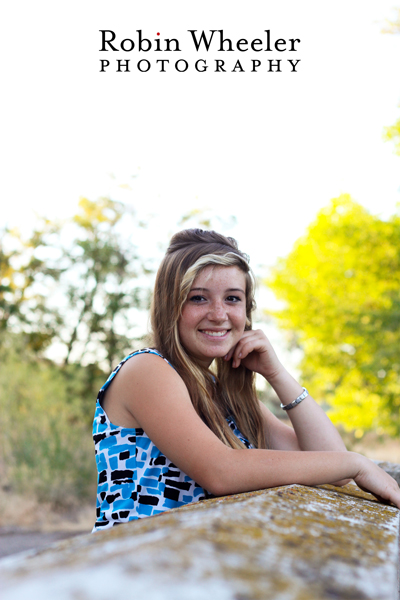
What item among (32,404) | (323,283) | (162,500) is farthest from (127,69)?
(323,283)

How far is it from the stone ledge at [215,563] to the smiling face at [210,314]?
5.09 feet

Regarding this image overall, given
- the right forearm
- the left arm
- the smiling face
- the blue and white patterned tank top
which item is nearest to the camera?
the right forearm

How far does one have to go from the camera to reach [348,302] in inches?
451

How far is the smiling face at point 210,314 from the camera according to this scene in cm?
231

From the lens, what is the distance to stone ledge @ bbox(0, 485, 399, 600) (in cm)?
46

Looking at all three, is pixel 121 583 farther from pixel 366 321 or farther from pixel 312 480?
pixel 366 321

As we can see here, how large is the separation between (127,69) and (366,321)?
6732 mm

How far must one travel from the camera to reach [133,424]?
2.03m

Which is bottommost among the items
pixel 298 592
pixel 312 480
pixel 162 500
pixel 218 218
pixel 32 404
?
pixel 32 404

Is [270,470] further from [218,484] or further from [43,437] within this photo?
[43,437]

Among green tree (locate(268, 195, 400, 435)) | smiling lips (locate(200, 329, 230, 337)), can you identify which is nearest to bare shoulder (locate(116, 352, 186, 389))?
smiling lips (locate(200, 329, 230, 337))

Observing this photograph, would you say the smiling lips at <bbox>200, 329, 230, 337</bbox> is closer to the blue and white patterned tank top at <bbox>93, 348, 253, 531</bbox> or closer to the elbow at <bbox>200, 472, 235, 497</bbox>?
the blue and white patterned tank top at <bbox>93, 348, 253, 531</bbox>

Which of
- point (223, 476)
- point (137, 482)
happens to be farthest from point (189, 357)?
point (223, 476)

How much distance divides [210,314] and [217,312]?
3 cm
